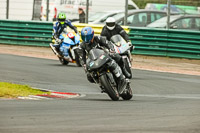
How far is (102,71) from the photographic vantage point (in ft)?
35.9

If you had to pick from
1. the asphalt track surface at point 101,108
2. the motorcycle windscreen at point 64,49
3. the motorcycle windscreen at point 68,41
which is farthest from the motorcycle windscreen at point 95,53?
the motorcycle windscreen at point 68,41

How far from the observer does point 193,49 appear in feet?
70.7

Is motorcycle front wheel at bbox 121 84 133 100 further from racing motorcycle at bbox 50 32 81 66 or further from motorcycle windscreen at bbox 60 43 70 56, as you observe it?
motorcycle windscreen at bbox 60 43 70 56

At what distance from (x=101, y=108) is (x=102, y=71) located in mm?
1572

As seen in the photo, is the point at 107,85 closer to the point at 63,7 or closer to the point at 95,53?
the point at 95,53

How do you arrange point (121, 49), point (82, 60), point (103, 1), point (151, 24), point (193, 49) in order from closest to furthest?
1. point (82, 60)
2. point (121, 49)
3. point (193, 49)
4. point (151, 24)
5. point (103, 1)

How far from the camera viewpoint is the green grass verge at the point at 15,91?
11.1 m

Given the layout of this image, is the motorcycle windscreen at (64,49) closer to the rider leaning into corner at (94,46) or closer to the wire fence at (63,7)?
the wire fence at (63,7)

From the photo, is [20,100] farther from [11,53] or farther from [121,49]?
[11,53]

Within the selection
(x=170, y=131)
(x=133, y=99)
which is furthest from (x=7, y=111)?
(x=133, y=99)

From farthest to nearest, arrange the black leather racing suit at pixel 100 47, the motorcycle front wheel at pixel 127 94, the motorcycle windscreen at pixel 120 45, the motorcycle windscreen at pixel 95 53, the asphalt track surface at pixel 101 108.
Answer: the motorcycle windscreen at pixel 120 45 < the motorcycle front wheel at pixel 127 94 < the black leather racing suit at pixel 100 47 < the motorcycle windscreen at pixel 95 53 < the asphalt track surface at pixel 101 108

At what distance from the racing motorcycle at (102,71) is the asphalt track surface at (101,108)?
22 centimetres

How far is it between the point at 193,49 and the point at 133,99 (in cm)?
1032

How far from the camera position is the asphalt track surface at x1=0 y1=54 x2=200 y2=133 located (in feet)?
23.9
